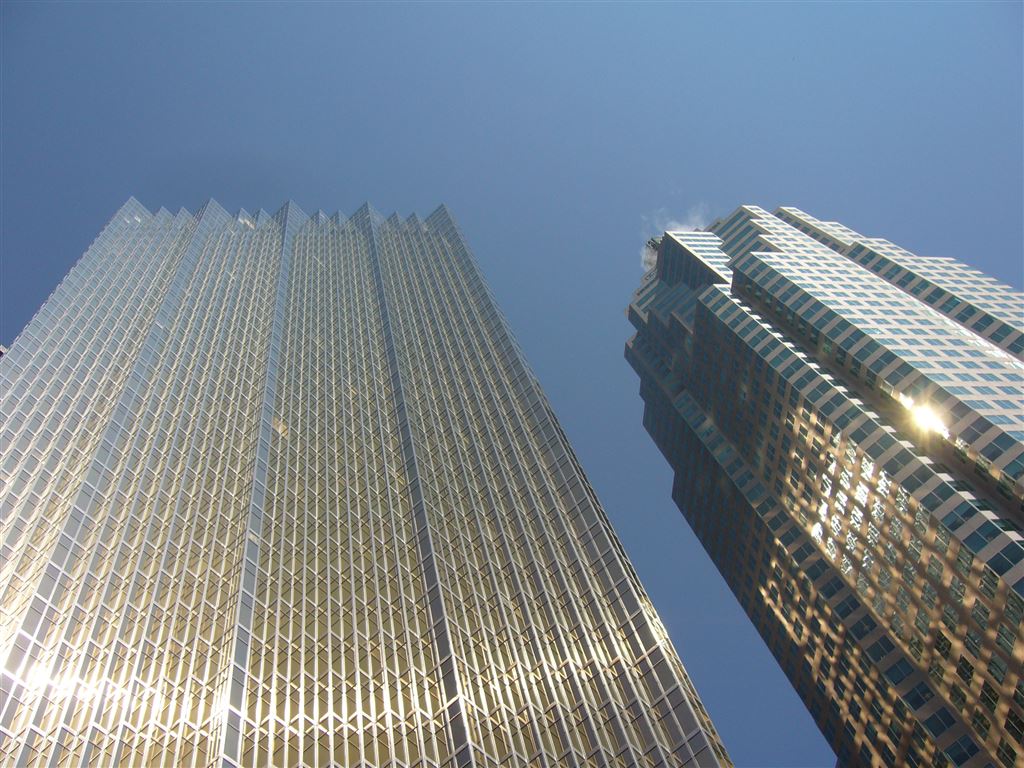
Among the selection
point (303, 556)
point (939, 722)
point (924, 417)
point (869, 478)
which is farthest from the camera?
point (869, 478)

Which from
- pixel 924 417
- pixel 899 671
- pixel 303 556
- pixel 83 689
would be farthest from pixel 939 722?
pixel 83 689

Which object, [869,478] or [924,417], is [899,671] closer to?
[869,478]

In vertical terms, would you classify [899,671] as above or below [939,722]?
above

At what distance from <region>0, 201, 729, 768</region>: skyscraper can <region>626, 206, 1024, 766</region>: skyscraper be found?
90.4 ft

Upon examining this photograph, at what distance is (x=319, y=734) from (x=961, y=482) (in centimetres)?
5919

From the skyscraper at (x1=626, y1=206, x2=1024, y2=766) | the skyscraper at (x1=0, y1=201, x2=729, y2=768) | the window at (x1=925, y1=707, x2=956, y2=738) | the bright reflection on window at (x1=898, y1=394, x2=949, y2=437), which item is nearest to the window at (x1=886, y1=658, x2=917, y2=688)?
the skyscraper at (x1=626, y1=206, x2=1024, y2=766)

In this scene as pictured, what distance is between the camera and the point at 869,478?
8225 centimetres

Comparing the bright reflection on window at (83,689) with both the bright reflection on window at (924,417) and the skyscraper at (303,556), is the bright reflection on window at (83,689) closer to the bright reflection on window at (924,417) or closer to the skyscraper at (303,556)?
the skyscraper at (303,556)

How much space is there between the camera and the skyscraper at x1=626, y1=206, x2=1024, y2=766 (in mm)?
70250

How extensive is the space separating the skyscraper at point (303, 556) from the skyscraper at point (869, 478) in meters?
27.6

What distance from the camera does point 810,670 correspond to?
101 meters

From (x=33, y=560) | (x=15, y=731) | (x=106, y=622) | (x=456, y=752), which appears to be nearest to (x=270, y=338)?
(x=33, y=560)

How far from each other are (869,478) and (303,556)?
57.4 meters

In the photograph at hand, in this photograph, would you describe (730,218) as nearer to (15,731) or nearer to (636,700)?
(636,700)
